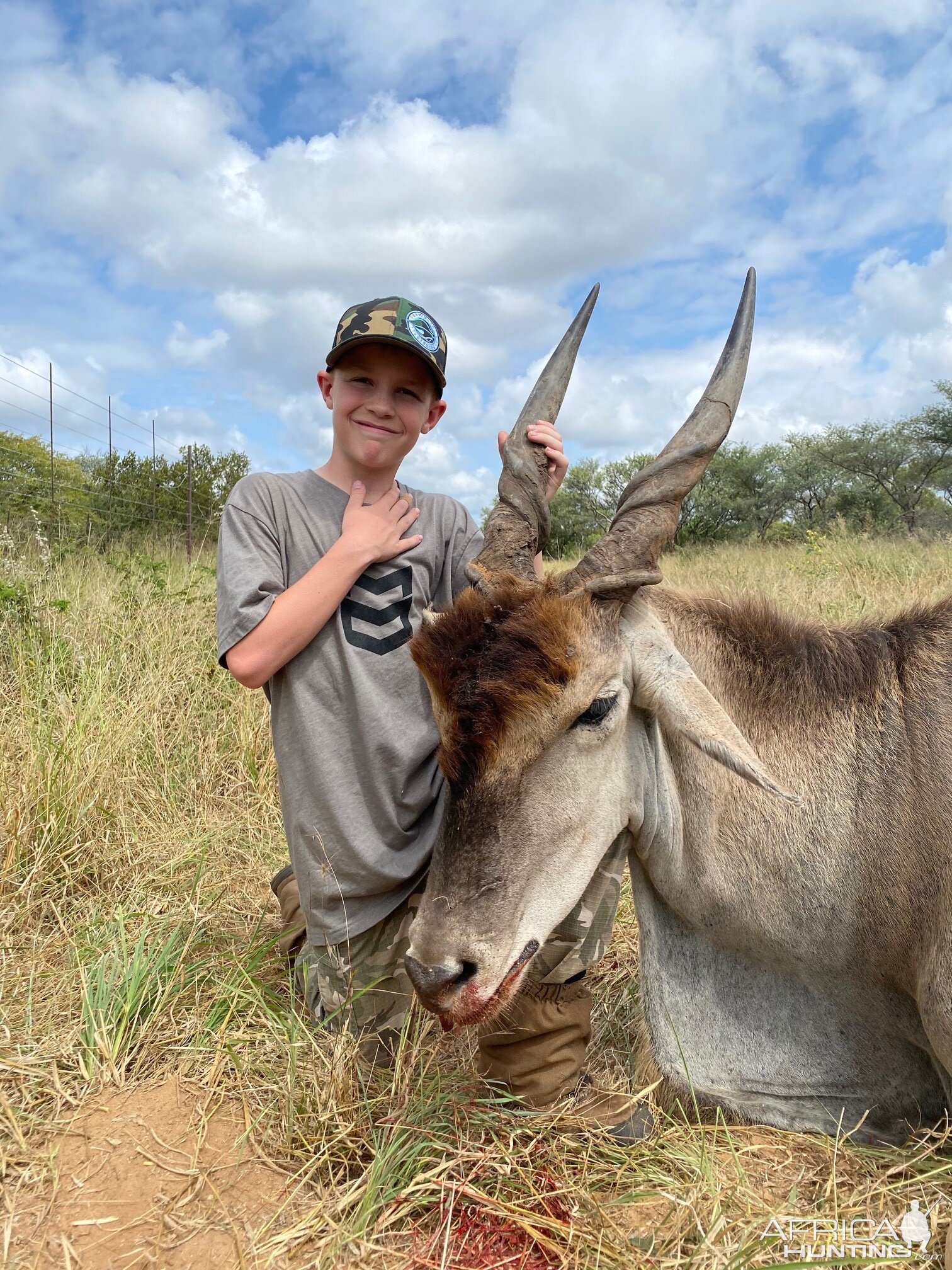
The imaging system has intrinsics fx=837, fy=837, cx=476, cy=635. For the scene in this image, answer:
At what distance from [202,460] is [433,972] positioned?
23.3 metres

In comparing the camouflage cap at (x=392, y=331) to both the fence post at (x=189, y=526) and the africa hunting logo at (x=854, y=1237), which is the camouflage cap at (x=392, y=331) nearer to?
the africa hunting logo at (x=854, y=1237)

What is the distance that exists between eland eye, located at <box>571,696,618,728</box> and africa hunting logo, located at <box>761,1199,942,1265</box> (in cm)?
160

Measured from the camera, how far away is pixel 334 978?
3729 mm

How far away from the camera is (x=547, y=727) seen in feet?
9.31

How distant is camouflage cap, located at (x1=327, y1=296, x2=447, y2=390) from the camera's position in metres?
3.65

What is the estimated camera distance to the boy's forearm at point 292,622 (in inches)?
133

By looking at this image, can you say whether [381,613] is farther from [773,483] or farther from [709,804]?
[773,483]

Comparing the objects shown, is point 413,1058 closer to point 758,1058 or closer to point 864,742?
point 758,1058

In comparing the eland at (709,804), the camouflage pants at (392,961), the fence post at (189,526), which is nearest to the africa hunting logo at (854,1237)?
the eland at (709,804)

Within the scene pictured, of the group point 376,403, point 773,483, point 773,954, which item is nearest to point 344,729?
point 376,403

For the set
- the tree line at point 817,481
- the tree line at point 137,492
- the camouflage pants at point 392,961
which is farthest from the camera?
the tree line at point 817,481

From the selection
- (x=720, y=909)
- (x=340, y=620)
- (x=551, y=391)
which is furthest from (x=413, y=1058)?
(x=551, y=391)

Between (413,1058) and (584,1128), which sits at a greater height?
(413,1058)

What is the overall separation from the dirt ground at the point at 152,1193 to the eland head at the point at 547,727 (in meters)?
0.84
